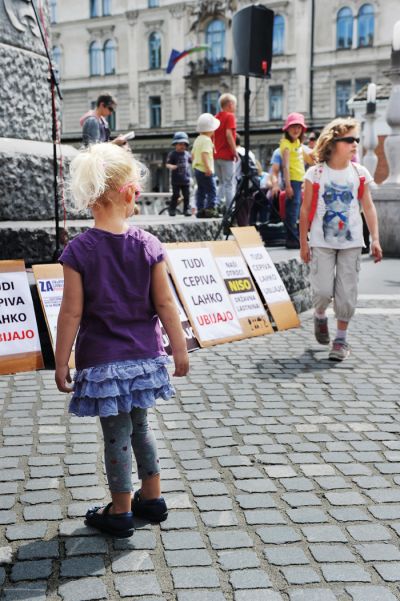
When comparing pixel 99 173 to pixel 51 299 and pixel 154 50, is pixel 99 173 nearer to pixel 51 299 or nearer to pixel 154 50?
pixel 51 299

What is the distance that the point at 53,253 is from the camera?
5531 mm

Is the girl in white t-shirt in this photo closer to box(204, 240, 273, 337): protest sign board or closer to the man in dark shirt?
box(204, 240, 273, 337): protest sign board

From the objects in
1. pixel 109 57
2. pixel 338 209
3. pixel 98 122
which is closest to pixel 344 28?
pixel 109 57

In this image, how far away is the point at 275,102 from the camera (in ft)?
137

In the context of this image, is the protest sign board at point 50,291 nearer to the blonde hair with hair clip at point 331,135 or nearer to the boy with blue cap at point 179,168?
the blonde hair with hair clip at point 331,135

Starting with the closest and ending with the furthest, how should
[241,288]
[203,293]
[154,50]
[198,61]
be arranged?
[203,293] < [241,288] < [198,61] < [154,50]

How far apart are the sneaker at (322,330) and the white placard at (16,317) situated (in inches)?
82.9

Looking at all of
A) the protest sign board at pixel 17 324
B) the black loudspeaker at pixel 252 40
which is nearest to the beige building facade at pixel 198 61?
the black loudspeaker at pixel 252 40

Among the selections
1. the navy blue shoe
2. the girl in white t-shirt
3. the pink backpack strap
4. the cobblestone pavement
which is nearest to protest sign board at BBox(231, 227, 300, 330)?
the girl in white t-shirt

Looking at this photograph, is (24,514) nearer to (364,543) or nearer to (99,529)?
(99,529)

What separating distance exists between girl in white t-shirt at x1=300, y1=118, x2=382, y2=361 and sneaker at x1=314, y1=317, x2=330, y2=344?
19 cm

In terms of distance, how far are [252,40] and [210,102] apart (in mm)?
36873

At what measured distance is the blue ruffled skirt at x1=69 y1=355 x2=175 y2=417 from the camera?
2.58 m

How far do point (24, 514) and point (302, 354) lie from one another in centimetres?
306
